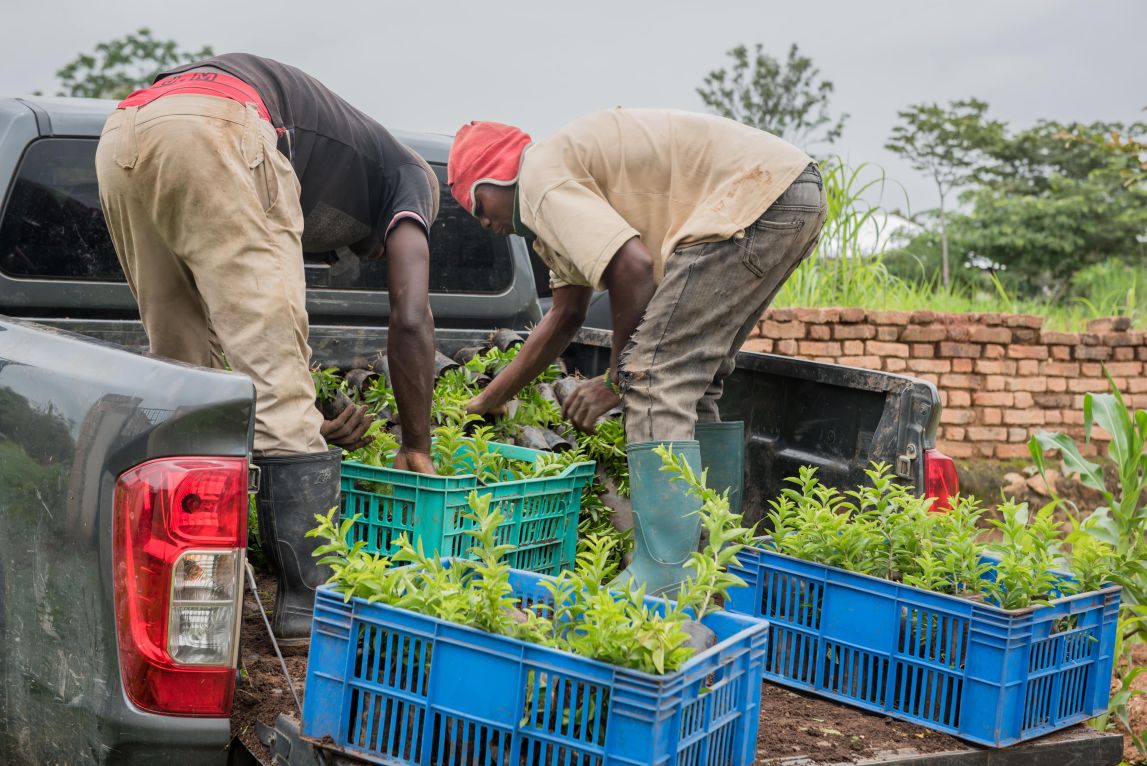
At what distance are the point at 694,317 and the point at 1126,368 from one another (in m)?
7.36

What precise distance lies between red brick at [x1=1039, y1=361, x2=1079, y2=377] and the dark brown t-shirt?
647 centimetres

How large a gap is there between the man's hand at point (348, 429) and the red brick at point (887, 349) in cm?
533

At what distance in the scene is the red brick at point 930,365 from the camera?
25.8ft

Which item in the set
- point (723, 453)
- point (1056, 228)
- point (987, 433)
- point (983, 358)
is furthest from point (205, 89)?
point (1056, 228)

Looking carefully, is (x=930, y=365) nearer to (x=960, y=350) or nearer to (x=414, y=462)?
(x=960, y=350)

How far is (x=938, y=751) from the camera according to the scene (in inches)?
86.0

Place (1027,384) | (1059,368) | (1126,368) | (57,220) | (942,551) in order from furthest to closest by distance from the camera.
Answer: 1. (1126,368)
2. (1059,368)
3. (1027,384)
4. (57,220)
5. (942,551)

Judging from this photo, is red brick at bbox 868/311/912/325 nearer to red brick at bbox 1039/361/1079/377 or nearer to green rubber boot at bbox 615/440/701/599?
red brick at bbox 1039/361/1079/377

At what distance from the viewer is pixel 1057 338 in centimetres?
845

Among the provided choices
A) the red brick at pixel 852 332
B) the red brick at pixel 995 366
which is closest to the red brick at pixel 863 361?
the red brick at pixel 852 332

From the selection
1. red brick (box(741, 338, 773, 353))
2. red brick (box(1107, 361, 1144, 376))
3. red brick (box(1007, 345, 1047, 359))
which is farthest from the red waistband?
red brick (box(1107, 361, 1144, 376))

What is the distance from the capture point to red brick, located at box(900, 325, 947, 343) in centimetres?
775

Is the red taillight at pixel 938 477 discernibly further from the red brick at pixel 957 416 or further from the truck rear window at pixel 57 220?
the red brick at pixel 957 416

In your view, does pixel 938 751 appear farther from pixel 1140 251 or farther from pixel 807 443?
pixel 1140 251
